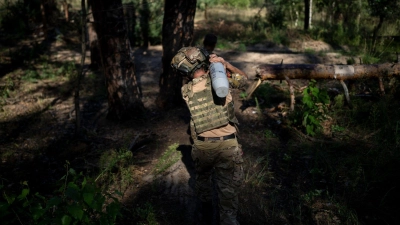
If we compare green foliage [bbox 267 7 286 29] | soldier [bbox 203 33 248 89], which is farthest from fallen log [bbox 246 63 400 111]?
green foliage [bbox 267 7 286 29]

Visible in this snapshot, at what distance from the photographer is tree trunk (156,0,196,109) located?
21.6 feet

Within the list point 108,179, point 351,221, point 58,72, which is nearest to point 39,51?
point 58,72

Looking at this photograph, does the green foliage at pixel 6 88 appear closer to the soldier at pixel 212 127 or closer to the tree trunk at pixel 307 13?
the soldier at pixel 212 127

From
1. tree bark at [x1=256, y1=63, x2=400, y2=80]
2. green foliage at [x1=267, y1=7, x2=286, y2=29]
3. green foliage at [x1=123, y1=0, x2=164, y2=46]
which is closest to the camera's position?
tree bark at [x1=256, y1=63, x2=400, y2=80]

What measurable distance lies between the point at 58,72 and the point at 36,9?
7.18m

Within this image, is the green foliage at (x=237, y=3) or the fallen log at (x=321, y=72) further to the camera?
the green foliage at (x=237, y=3)

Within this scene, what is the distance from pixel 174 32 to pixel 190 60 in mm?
3335

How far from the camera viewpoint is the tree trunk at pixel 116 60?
20.0 ft

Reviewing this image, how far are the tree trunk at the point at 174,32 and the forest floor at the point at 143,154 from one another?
0.60m

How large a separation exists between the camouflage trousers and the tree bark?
3.37m

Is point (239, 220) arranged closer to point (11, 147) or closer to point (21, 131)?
point (11, 147)

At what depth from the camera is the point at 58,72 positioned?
1038 centimetres

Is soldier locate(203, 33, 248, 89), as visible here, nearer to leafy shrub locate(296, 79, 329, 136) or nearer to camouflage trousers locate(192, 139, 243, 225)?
camouflage trousers locate(192, 139, 243, 225)

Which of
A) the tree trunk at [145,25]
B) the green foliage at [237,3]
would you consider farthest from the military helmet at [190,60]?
the green foliage at [237,3]
